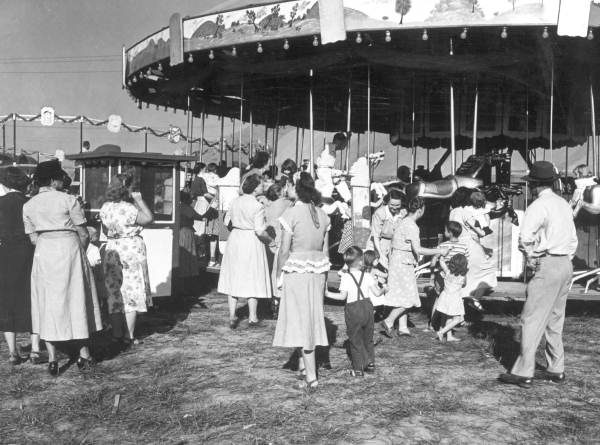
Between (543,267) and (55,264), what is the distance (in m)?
4.43

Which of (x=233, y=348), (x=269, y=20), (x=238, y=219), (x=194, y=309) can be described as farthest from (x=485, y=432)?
(x=269, y=20)

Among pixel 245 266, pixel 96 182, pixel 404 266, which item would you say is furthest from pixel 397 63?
pixel 96 182

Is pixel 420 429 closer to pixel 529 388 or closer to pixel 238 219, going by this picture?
pixel 529 388

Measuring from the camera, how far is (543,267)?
5902mm

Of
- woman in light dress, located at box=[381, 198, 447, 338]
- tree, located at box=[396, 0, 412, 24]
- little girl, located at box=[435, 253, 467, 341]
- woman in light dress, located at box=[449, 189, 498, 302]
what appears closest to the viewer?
little girl, located at box=[435, 253, 467, 341]

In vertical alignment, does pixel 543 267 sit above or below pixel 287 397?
above

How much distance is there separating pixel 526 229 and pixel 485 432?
203cm

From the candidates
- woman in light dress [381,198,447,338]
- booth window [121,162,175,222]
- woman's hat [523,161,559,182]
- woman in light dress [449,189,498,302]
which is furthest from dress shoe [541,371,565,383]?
booth window [121,162,175,222]

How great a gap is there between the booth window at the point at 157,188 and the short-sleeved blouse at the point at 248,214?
7.24 ft

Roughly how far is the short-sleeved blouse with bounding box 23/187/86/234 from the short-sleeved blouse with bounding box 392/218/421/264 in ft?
12.1

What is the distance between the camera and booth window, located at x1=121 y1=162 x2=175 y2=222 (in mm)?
10234

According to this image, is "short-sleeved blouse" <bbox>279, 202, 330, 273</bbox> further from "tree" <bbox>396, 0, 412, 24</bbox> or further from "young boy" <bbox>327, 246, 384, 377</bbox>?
"tree" <bbox>396, 0, 412, 24</bbox>

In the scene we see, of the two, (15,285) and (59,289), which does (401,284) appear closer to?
(59,289)

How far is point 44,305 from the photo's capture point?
19.8 ft
